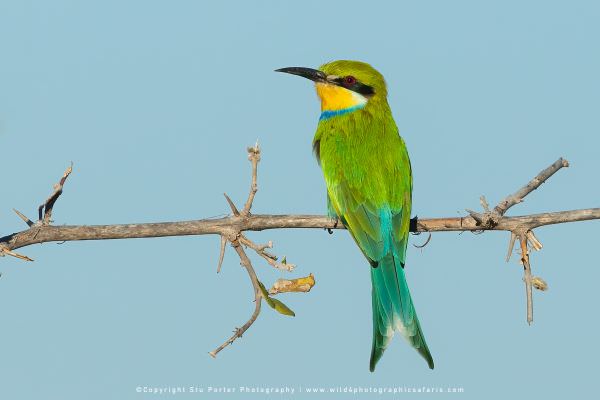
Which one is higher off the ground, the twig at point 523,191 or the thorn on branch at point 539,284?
the twig at point 523,191

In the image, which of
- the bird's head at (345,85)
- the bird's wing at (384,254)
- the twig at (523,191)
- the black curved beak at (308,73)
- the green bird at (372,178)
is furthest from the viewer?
the black curved beak at (308,73)

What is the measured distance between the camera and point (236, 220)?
12.5 feet

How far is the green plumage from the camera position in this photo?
14.4ft

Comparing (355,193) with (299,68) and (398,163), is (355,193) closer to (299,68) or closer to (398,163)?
(398,163)

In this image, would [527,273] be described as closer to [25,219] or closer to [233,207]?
[233,207]

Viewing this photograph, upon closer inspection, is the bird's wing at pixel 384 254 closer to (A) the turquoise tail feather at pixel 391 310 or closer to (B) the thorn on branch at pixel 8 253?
(A) the turquoise tail feather at pixel 391 310

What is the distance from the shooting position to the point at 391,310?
4.42m

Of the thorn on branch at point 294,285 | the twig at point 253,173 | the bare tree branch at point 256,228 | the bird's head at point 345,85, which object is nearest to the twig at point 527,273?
the bare tree branch at point 256,228

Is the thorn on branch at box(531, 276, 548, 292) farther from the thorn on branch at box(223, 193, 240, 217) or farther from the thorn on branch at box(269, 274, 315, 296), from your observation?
the thorn on branch at box(223, 193, 240, 217)

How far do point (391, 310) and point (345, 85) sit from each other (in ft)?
6.49

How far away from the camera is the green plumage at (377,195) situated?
4395 mm

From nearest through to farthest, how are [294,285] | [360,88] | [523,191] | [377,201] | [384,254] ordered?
[294,285], [523,191], [384,254], [377,201], [360,88]

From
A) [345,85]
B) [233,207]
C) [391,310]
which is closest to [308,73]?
[345,85]

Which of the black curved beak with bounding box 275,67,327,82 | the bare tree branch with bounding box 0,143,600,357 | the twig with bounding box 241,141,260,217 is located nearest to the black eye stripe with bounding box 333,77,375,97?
the black curved beak with bounding box 275,67,327,82
